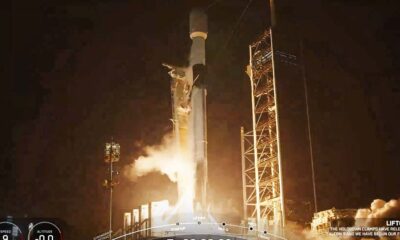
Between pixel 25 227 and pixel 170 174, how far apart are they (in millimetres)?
17927

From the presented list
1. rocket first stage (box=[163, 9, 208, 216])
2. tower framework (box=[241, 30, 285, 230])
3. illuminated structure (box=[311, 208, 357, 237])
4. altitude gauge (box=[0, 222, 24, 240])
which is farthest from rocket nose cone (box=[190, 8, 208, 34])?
altitude gauge (box=[0, 222, 24, 240])

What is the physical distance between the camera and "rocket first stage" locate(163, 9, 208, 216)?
117 feet

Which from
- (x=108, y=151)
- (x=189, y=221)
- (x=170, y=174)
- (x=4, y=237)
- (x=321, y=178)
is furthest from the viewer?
(x=170, y=174)

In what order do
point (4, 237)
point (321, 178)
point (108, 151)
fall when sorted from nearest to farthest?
point (4, 237) → point (108, 151) → point (321, 178)

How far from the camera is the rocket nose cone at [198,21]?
37062 mm

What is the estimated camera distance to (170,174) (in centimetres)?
4191

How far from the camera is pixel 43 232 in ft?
72.4

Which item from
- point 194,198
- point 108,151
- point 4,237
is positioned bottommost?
point 4,237

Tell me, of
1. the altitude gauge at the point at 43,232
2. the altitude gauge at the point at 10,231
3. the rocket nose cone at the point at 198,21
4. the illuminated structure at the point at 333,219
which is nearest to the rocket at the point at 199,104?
the rocket nose cone at the point at 198,21

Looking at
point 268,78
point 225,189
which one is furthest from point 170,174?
point 268,78

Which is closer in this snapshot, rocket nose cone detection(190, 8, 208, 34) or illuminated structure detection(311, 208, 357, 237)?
illuminated structure detection(311, 208, 357, 237)

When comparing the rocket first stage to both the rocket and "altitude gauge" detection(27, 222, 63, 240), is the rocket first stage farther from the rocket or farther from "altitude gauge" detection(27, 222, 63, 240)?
"altitude gauge" detection(27, 222, 63, 240)

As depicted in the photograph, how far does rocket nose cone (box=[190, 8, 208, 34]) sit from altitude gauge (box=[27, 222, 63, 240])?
19.3 m

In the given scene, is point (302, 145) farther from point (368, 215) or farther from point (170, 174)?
point (170, 174)
